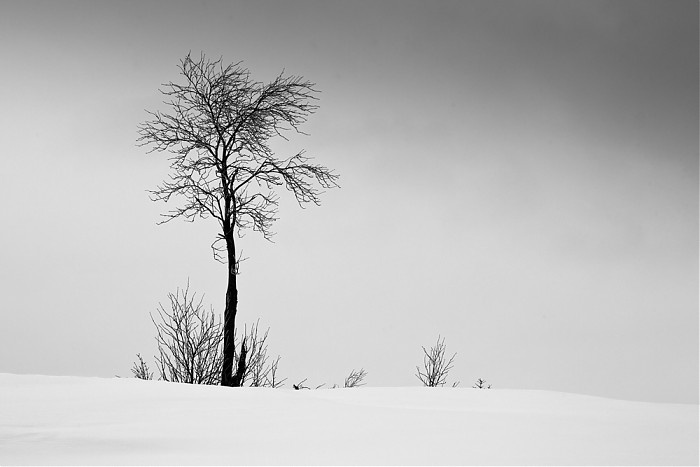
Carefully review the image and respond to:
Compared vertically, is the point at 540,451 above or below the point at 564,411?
below

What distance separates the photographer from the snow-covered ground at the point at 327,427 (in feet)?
11.2

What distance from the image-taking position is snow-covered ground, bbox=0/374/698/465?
11.2 ft

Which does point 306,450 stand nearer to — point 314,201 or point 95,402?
point 95,402

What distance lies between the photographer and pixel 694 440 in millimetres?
3764

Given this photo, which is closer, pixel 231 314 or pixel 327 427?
pixel 327 427

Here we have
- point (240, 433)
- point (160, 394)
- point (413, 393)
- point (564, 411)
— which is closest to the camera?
point (240, 433)

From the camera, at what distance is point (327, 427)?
163 inches

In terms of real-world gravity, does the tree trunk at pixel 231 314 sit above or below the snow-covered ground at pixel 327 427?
above

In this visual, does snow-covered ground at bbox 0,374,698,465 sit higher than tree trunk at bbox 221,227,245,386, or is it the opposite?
tree trunk at bbox 221,227,245,386

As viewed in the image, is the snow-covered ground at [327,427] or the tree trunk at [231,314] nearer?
the snow-covered ground at [327,427]

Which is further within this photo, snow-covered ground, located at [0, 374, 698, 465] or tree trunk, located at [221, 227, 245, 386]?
tree trunk, located at [221, 227, 245, 386]

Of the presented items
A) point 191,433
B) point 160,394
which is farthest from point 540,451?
point 160,394

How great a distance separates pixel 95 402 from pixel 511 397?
3118 mm

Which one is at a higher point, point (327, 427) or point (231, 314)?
point (231, 314)
